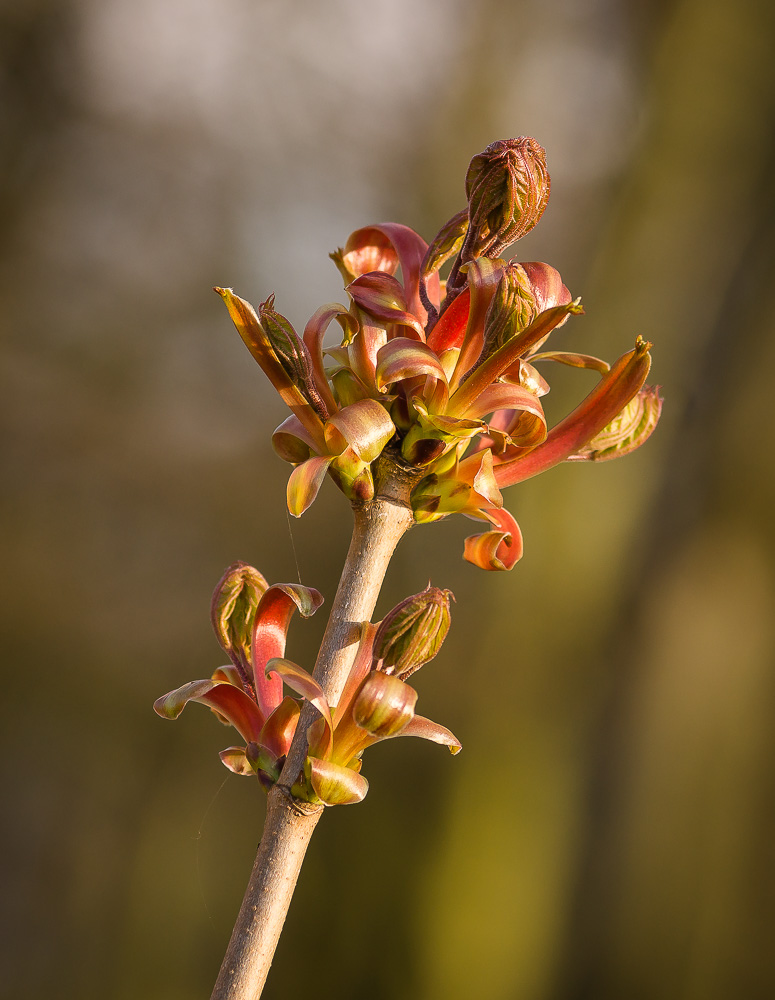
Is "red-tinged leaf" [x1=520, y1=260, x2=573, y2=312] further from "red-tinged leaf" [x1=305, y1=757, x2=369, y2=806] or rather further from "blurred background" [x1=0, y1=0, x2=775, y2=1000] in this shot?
"blurred background" [x1=0, y1=0, x2=775, y2=1000]

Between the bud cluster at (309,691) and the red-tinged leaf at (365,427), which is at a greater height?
the red-tinged leaf at (365,427)

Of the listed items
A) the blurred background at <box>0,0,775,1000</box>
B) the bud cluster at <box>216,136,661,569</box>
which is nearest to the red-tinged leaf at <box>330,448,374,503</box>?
the bud cluster at <box>216,136,661,569</box>

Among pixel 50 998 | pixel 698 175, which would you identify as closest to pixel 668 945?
pixel 50 998

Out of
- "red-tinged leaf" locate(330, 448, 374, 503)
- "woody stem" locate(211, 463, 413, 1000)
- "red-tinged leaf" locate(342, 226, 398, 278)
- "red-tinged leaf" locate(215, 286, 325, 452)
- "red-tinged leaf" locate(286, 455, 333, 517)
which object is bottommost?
"woody stem" locate(211, 463, 413, 1000)

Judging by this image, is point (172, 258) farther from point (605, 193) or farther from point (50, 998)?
point (50, 998)

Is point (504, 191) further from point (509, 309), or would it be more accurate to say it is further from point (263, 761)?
point (263, 761)

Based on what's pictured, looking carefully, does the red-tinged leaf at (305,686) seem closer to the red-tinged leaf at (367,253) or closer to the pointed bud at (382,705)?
the pointed bud at (382,705)

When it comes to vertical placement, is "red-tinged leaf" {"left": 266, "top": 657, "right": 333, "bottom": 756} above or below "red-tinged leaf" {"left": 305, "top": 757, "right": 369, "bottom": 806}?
above

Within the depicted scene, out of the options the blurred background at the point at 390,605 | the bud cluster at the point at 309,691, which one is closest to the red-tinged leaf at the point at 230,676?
the bud cluster at the point at 309,691
